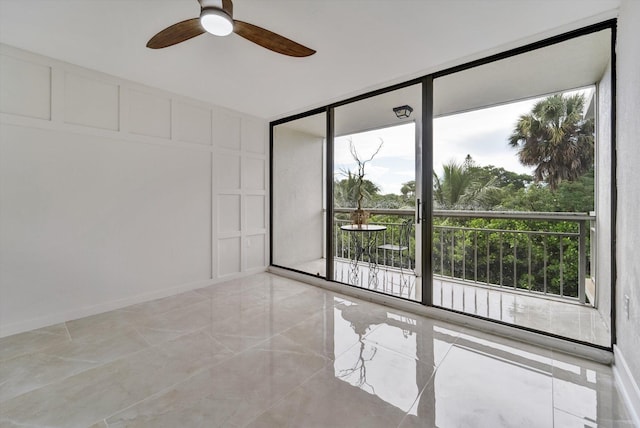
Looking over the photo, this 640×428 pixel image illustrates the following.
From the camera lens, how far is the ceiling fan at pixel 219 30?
1657mm

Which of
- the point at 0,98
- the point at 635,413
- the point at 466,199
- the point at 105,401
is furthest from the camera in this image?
the point at 466,199

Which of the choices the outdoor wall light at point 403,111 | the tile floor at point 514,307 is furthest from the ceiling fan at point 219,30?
the tile floor at point 514,307

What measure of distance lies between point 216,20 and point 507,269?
403 cm

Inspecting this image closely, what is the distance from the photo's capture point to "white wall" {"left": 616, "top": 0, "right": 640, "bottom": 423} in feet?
5.11

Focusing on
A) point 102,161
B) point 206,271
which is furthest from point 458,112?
point 102,161

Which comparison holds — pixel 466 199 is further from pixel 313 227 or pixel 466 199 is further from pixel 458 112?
pixel 313 227

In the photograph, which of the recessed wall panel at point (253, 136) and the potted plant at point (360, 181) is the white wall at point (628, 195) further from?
the recessed wall panel at point (253, 136)

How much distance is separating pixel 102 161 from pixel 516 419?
387 cm

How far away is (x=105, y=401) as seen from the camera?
1.64 m

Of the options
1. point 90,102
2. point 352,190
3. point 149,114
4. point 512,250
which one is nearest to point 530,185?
point 512,250

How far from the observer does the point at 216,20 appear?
169cm

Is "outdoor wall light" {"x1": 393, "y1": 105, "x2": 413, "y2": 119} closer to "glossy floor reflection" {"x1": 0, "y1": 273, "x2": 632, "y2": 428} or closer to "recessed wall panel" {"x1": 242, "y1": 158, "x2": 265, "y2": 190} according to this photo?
"recessed wall panel" {"x1": 242, "y1": 158, "x2": 265, "y2": 190}

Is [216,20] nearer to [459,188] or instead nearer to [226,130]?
[226,130]

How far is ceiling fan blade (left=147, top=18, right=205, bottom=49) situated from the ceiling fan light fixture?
9 centimetres
